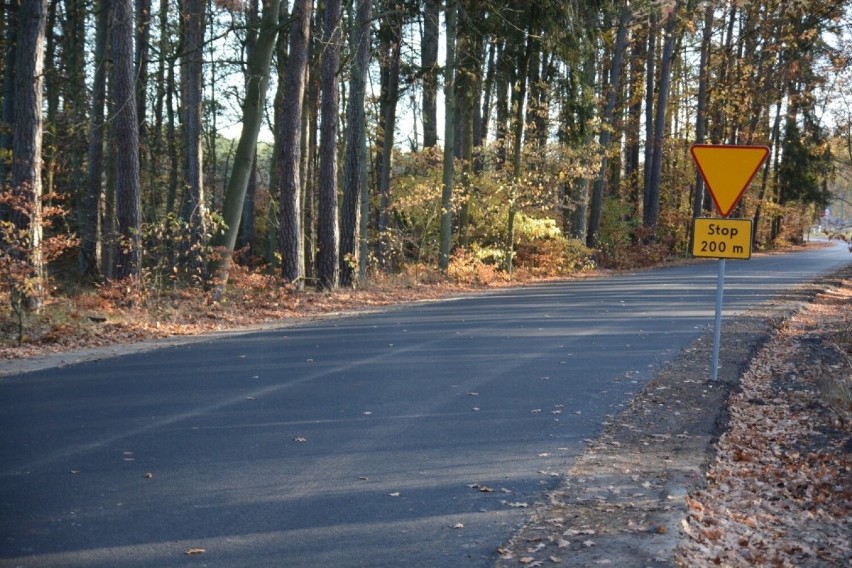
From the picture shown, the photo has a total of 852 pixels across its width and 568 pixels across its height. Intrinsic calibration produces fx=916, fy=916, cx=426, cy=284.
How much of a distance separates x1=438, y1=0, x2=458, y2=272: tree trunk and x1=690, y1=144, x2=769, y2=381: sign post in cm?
1739

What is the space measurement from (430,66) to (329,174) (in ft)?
26.9

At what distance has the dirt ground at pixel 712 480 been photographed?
5574 mm

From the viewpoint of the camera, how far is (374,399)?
32.1ft

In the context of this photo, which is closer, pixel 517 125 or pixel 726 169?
pixel 726 169

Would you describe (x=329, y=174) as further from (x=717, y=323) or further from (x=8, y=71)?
(x=717, y=323)

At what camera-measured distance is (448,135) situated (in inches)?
1096

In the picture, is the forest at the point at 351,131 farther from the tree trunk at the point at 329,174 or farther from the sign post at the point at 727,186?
the sign post at the point at 727,186

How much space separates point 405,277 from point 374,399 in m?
17.7

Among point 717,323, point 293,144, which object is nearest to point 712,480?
point 717,323

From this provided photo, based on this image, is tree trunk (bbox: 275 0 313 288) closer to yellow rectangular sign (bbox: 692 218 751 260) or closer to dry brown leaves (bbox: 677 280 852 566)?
dry brown leaves (bbox: 677 280 852 566)

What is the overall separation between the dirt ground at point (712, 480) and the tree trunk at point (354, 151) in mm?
12759

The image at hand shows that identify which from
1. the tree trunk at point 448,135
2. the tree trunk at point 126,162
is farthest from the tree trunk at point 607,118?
the tree trunk at point 126,162

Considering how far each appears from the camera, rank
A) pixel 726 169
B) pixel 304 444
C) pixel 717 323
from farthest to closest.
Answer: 1. pixel 717 323
2. pixel 726 169
3. pixel 304 444

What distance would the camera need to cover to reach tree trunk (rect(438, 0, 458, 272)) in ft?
90.6
